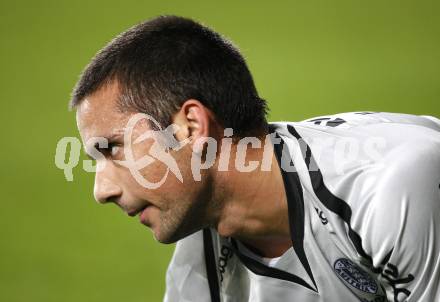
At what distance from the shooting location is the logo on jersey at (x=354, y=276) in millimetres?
806

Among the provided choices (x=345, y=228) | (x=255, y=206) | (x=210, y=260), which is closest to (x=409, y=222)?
(x=345, y=228)

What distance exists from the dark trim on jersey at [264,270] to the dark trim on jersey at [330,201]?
121 millimetres

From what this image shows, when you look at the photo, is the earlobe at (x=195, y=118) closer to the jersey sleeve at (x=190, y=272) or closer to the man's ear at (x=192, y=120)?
the man's ear at (x=192, y=120)

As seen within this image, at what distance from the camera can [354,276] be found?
815mm

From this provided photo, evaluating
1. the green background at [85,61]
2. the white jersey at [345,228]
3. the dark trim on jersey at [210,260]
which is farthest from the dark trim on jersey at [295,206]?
the green background at [85,61]

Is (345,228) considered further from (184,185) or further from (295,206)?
(184,185)

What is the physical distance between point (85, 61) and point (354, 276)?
1196mm

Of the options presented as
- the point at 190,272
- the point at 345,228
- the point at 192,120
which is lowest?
the point at 190,272

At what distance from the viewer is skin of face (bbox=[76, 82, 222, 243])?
790mm

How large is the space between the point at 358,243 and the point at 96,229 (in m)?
1.04

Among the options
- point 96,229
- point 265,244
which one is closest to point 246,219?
point 265,244

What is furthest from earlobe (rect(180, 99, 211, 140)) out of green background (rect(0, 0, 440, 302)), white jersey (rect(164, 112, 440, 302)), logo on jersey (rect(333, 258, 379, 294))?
green background (rect(0, 0, 440, 302))

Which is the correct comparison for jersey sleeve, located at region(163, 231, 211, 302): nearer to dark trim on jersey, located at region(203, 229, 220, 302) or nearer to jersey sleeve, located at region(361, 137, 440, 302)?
dark trim on jersey, located at region(203, 229, 220, 302)

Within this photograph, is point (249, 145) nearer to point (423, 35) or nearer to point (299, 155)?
point (299, 155)
